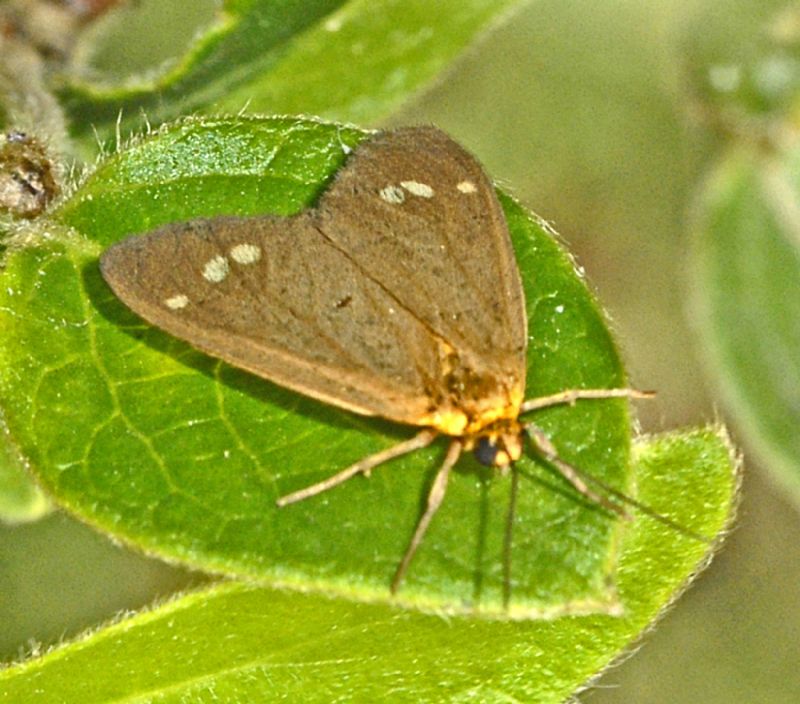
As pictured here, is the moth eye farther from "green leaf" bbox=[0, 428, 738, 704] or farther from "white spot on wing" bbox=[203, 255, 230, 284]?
"white spot on wing" bbox=[203, 255, 230, 284]

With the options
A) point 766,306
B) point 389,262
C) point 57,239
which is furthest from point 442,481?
point 766,306

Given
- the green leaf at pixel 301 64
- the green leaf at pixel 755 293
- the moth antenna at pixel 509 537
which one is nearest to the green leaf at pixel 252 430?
the moth antenna at pixel 509 537

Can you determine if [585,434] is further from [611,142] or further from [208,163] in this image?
[611,142]

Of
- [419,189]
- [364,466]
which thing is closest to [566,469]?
[364,466]

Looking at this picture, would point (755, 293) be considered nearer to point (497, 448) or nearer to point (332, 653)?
point (497, 448)

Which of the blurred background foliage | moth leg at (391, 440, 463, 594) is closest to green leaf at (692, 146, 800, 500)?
the blurred background foliage

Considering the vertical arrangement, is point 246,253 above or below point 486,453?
above
